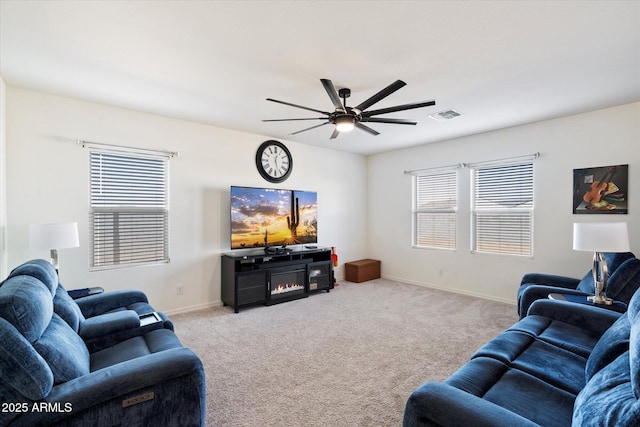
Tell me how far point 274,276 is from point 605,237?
12.1ft

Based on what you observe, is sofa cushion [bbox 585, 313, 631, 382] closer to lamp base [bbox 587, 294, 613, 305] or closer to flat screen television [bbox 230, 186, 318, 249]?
lamp base [bbox 587, 294, 613, 305]

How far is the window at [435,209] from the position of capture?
17.0 feet

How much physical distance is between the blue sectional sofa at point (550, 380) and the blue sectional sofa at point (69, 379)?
1.10 metres

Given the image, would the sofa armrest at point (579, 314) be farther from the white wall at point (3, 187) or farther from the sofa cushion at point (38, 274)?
the white wall at point (3, 187)

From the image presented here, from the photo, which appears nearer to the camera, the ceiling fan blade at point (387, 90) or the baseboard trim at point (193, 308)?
the ceiling fan blade at point (387, 90)

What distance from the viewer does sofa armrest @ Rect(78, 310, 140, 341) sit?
2.00 metres

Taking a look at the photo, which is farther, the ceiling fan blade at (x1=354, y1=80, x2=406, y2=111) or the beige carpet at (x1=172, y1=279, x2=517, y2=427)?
the ceiling fan blade at (x1=354, y1=80, x2=406, y2=111)

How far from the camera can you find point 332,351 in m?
2.92

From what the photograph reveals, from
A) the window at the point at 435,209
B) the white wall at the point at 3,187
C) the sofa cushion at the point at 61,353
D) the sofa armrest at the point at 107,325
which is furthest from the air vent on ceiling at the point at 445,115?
the white wall at the point at 3,187

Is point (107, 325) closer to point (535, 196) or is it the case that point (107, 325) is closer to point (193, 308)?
point (193, 308)

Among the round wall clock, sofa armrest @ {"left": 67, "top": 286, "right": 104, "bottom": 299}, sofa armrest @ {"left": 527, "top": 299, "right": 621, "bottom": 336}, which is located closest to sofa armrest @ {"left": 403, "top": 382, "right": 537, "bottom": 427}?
sofa armrest @ {"left": 527, "top": 299, "right": 621, "bottom": 336}

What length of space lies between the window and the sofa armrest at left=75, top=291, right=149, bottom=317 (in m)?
4.52

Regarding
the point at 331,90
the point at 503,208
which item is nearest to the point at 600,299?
the point at 503,208

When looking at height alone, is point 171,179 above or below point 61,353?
above
